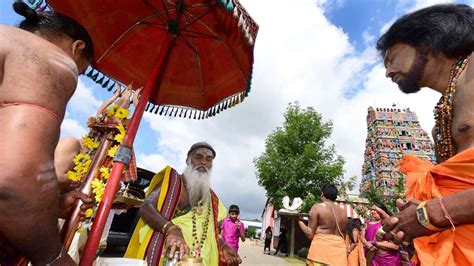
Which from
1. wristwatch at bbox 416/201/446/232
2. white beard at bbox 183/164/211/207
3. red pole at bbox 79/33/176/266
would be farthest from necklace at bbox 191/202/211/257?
wristwatch at bbox 416/201/446/232

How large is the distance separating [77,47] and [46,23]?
0.18 metres

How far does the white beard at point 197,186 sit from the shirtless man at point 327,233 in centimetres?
323

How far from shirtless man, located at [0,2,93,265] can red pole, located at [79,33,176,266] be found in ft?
2.09

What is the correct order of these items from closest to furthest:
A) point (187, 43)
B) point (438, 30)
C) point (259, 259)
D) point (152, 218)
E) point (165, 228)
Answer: point (438, 30) < point (165, 228) < point (152, 218) < point (187, 43) < point (259, 259)

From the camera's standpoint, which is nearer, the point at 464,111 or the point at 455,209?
the point at 455,209

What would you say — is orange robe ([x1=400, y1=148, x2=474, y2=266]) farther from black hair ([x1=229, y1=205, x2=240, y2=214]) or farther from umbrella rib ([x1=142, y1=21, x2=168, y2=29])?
black hair ([x1=229, y1=205, x2=240, y2=214])

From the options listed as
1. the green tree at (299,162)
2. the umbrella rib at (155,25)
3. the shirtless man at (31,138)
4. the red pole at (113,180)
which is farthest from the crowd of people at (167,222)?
the green tree at (299,162)

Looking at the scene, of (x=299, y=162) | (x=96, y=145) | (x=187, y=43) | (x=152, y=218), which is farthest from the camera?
(x=299, y=162)

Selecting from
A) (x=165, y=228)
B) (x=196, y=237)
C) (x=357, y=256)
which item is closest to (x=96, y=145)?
(x=165, y=228)

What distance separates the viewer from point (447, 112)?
1646mm

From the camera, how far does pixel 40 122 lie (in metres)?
1.07

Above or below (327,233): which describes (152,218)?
below

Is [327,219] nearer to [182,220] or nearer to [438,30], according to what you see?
[182,220]

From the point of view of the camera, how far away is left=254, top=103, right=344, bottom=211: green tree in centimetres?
1838
